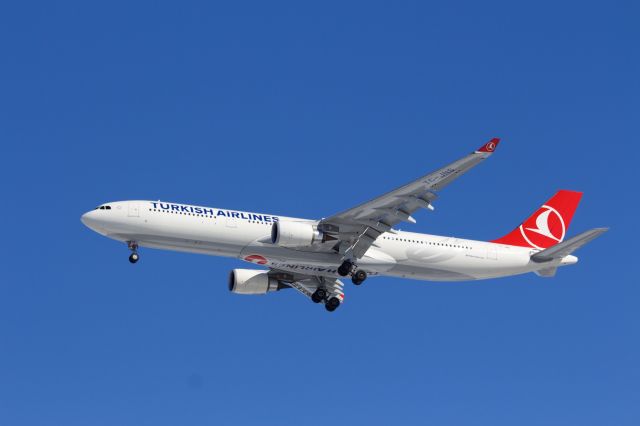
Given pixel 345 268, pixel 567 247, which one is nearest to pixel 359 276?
pixel 345 268

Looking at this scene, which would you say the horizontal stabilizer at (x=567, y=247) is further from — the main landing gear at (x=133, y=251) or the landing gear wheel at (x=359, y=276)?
the main landing gear at (x=133, y=251)

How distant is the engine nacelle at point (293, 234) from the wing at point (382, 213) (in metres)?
0.85

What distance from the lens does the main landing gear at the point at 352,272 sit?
54.9m

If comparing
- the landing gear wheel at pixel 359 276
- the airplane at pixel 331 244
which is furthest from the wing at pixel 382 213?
the landing gear wheel at pixel 359 276

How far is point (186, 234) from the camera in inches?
2068

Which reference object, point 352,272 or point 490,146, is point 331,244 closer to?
point 352,272

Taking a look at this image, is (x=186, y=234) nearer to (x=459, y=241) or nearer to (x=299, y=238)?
(x=299, y=238)

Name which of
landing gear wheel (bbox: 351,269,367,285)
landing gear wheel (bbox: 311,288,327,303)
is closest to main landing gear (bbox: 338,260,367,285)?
landing gear wheel (bbox: 351,269,367,285)

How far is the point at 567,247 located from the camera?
5666 cm

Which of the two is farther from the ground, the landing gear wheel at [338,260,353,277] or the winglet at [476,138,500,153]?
the winglet at [476,138,500,153]

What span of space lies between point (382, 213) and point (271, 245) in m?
5.71

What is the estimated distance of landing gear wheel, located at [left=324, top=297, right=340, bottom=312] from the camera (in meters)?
59.2

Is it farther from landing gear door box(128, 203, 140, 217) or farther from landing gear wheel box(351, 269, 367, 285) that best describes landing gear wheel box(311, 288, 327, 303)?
landing gear door box(128, 203, 140, 217)

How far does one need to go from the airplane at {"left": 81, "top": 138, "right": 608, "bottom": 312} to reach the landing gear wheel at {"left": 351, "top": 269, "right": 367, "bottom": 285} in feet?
0.17
